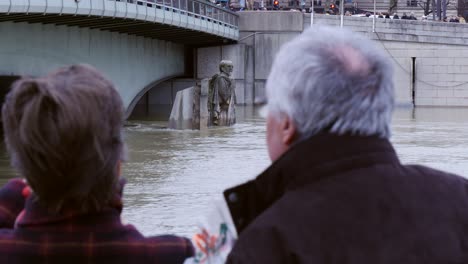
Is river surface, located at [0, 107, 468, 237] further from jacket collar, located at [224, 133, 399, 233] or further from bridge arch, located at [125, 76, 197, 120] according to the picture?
bridge arch, located at [125, 76, 197, 120]

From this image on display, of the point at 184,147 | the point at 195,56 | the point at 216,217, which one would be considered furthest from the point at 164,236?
the point at 195,56

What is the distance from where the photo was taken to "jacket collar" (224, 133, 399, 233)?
2462 mm

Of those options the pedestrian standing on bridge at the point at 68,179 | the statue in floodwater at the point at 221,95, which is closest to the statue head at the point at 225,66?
the statue in floodwater at the point at 221,95

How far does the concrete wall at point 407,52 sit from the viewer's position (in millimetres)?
44688

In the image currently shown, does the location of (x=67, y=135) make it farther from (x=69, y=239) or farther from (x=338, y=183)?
(x=338, y=183)

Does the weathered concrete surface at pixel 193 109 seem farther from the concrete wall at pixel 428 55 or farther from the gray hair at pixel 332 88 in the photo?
the concrete wall at pixel 428 55

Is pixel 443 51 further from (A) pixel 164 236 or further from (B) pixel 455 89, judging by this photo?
(A) pixel 164 236

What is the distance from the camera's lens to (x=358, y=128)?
2506 mm

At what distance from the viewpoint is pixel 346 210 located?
7.86 ft

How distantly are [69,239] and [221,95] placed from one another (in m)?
21.4

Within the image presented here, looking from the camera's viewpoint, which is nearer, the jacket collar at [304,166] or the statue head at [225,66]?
the jacket collar at [304,166]

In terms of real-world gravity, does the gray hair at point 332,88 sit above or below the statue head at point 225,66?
above

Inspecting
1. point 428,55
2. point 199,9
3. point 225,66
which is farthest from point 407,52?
point 225,66

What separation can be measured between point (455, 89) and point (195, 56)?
35.9ft
